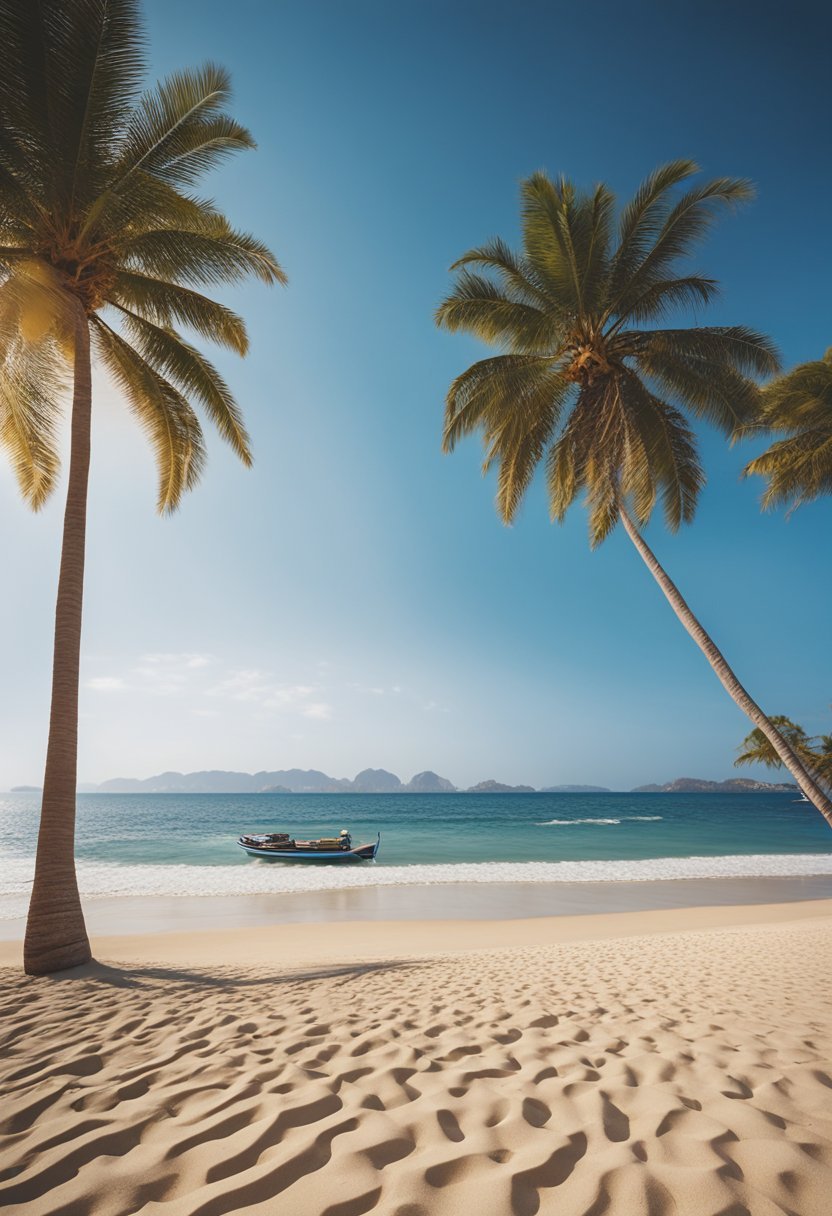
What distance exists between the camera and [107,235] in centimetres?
802

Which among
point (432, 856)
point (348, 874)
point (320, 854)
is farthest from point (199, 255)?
point (432, 856)

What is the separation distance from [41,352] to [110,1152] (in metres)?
11.4

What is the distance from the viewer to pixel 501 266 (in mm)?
11773

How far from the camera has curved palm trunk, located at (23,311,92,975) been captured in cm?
652

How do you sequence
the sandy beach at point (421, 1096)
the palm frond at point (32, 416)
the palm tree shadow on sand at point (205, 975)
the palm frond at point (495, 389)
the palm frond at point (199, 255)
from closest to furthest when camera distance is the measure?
the sandy beach at point (421, 1096) → the palm tree shadow on sand at point (205, 975) → the palm frond at point (199, 255) → the palm frond at point (32, 416) → the palm frond at point (495, 389)

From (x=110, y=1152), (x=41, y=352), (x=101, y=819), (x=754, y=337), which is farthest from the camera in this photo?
(x=101, y=819)

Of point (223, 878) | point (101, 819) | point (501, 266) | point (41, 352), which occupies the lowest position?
point (101, 819)

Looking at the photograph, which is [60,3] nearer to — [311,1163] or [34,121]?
[34,121]

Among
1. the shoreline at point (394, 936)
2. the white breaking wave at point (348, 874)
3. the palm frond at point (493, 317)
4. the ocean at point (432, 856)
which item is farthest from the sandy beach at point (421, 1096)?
the ocean at point (432, 856)

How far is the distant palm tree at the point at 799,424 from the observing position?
1099 centimetres

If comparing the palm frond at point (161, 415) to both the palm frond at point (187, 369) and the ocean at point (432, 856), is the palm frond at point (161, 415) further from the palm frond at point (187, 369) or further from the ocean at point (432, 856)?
the ocean at point (432, 856)

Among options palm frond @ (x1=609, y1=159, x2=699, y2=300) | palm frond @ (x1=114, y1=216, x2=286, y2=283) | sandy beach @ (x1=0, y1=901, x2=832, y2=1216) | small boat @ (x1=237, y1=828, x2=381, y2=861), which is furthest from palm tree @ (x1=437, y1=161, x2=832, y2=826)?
small boat @ (x1=237, y1=828, x2=381, y2=861)

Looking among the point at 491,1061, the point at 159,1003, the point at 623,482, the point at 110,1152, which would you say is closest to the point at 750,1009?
the point at 491,1061

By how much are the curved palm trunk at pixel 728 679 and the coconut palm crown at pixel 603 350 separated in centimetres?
145
